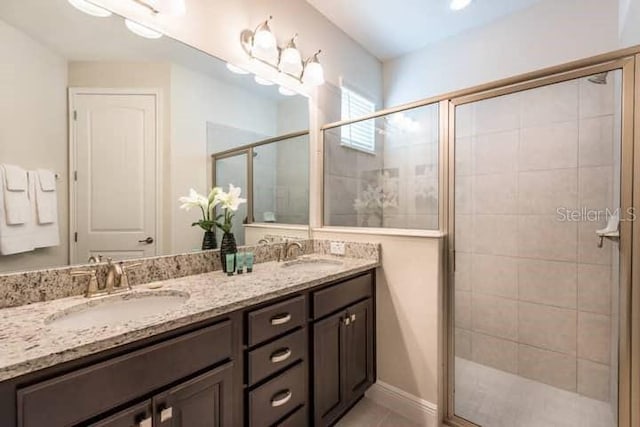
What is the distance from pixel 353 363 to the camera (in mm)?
1709

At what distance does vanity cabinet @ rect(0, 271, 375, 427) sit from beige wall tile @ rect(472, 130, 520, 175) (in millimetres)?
1178

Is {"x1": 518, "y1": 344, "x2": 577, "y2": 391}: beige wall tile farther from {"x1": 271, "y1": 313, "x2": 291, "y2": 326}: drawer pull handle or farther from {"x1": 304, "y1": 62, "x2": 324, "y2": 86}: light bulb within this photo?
{"x1": 304, "y1": 62, "x2": 324, "y2": 86}: light bulb

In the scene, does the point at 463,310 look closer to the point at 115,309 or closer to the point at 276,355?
the point at 276,355

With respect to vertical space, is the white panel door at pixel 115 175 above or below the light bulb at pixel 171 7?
below

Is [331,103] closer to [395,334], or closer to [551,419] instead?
[395,334]

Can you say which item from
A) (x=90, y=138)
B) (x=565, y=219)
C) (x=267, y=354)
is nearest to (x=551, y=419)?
(x=565, y=219)

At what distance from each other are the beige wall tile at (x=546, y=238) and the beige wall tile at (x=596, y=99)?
2.12 ft

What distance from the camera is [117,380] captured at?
0.81 m

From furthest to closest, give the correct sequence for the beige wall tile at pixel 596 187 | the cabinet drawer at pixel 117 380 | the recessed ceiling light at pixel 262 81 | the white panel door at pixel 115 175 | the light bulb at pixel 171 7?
1. the recessed ceiling light at pixel 262 81
2. the beige wall tile at pixel 596 187
3. the light bulb at pixel 171 7
4. the white panel door at pixel 115 175
5. the cabinet drawer at pixel 117 380

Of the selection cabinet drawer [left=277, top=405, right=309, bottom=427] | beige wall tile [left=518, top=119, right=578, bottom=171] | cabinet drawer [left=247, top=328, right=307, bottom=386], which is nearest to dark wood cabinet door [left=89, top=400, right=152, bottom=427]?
cabinet drawer [left=247, top=328, right=307, bottom=386]

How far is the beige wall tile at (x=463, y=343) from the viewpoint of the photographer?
1809 millimetres

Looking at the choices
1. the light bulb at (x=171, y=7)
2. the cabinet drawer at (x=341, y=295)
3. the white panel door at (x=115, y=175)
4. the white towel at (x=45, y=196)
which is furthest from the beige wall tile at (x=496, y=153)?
the white towel at (x=45, y=196)

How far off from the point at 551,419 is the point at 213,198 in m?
2.29

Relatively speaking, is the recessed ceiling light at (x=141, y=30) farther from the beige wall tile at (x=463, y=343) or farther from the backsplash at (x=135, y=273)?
the beige wall tile at (x=463, y=343)
